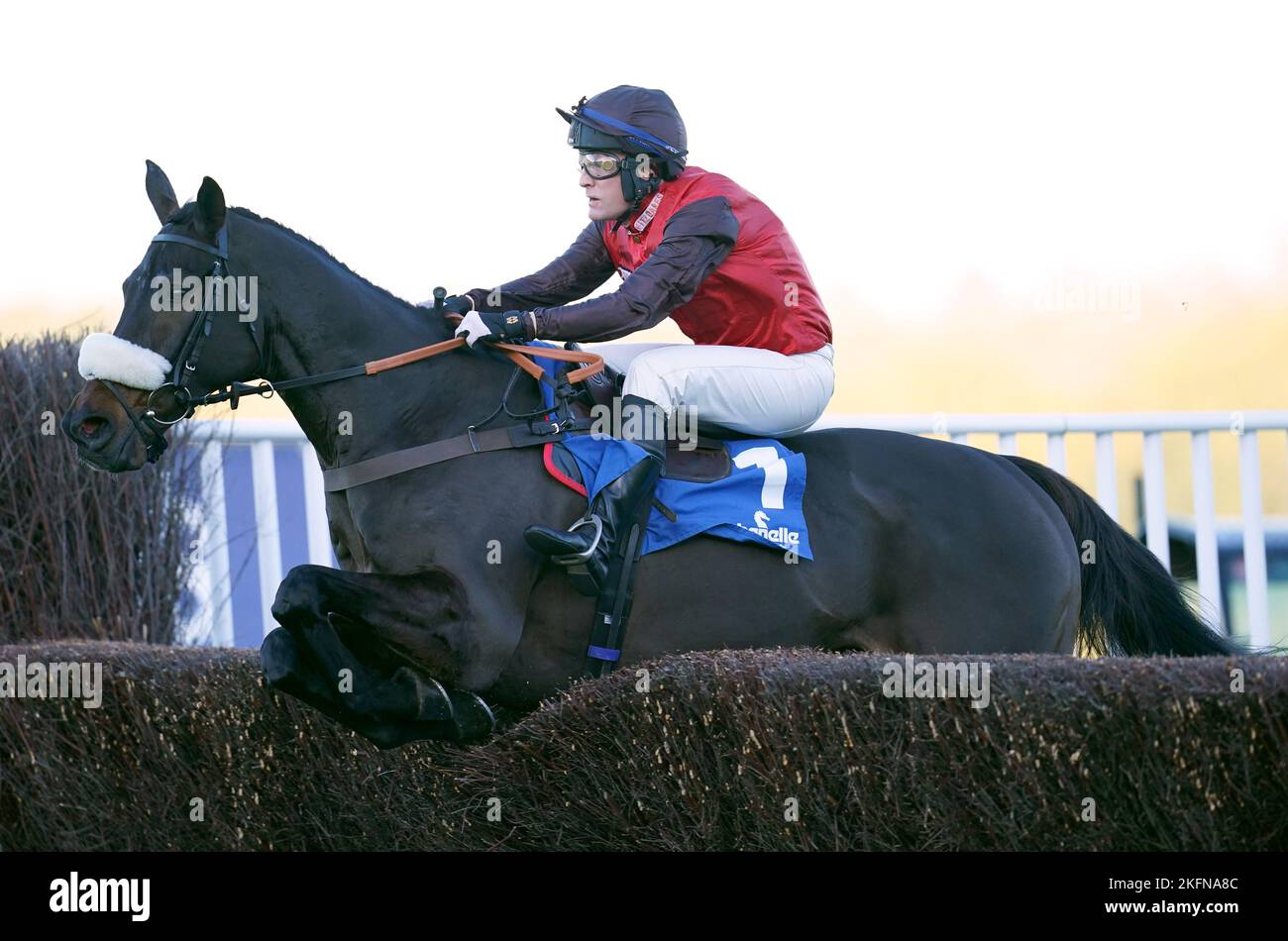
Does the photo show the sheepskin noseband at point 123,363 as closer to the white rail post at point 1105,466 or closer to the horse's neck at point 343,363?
the horse's neck at point 343,363

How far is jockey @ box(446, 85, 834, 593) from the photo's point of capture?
442cm

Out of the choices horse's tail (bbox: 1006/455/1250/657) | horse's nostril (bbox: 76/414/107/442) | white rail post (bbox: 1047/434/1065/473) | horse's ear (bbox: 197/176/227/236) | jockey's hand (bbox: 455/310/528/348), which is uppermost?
horse's ear (bbox: 197/176/227/236)

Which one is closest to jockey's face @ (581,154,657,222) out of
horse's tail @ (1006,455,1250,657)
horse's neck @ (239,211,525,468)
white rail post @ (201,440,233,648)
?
horse's neck @ (239,211,525,468)

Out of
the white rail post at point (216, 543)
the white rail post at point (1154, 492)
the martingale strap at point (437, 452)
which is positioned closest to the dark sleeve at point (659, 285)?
the martingale strap at point (437, 452)

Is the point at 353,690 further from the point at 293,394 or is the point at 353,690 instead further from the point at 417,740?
the point at 293,394

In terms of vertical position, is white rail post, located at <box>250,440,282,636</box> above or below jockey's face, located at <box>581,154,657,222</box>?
below

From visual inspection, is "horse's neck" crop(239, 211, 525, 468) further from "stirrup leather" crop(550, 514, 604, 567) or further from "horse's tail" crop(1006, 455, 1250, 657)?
"horse's tail" crop(1006, 455, 1250, 657)

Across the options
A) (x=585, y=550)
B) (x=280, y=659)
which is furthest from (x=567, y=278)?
(x=280, y=659)

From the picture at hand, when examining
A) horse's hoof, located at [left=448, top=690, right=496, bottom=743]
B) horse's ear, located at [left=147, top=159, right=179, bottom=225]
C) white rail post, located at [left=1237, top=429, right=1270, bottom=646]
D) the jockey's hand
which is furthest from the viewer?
white rail post, located at [left=1237, top=429, right=1270, bottom=646]

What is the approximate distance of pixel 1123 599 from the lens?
5.20m

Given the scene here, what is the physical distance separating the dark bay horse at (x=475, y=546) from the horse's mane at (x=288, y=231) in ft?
0.03

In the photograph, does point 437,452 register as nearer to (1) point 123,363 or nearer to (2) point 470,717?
(2) point 470,717

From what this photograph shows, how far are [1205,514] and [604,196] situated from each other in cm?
451

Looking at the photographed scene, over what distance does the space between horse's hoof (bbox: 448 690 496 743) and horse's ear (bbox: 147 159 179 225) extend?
1.54 metres
